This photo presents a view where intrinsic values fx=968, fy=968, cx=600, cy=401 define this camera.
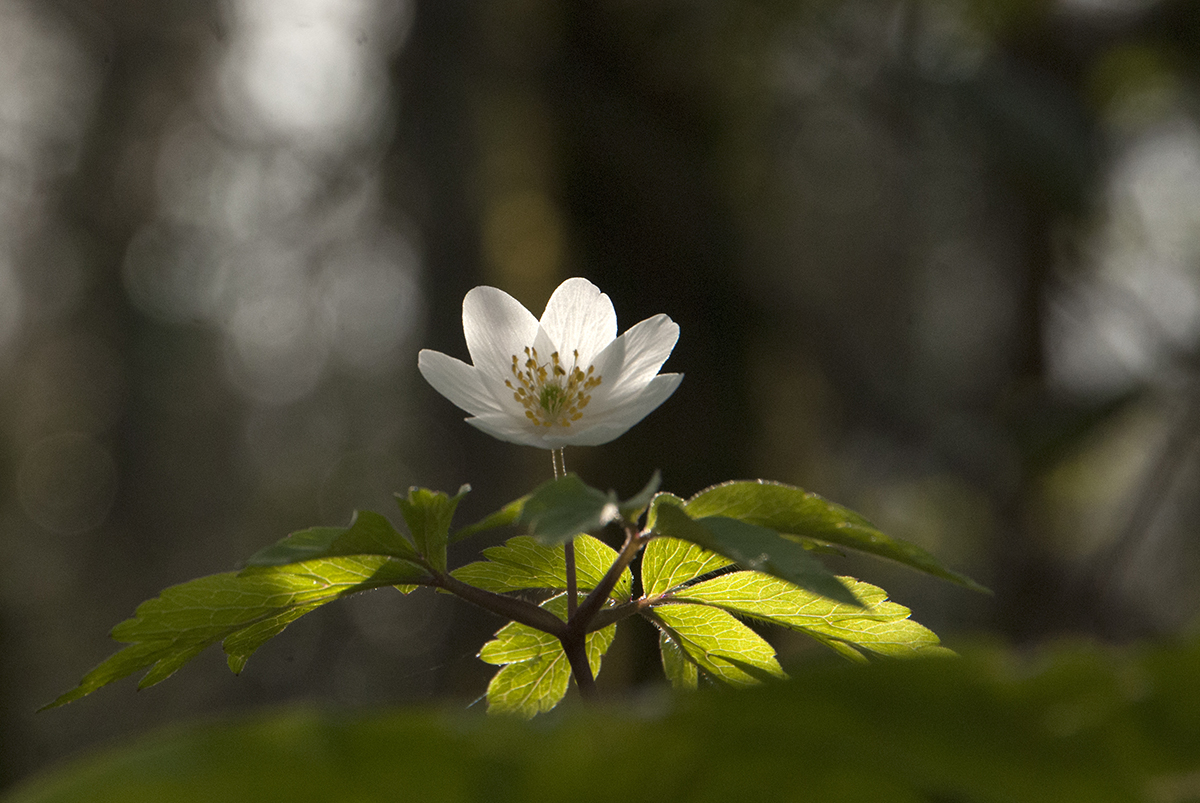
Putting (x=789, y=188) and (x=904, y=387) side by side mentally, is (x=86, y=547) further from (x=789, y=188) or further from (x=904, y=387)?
(x=904, y=387)

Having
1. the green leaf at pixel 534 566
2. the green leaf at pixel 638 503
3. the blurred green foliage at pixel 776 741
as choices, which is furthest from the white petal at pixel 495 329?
the blurred green foliage at pixel 776 741

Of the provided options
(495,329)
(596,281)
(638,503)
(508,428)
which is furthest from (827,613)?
(596,281)

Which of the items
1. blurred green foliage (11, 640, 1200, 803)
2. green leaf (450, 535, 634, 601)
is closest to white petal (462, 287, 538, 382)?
green leaf (450, 535, 634, 601)

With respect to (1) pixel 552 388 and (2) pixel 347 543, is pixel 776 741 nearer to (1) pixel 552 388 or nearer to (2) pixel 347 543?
(2) pixel 347 543

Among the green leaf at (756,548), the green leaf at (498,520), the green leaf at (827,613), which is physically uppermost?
Result: the green leaf at (756,548)

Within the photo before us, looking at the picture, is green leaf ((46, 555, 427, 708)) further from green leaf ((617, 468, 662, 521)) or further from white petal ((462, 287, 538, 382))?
white petal ((462, 287, 538, 382))

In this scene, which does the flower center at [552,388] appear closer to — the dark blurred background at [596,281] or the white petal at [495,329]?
the white petal at [495,329]

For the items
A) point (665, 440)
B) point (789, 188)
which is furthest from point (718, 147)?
point (789, 188)
